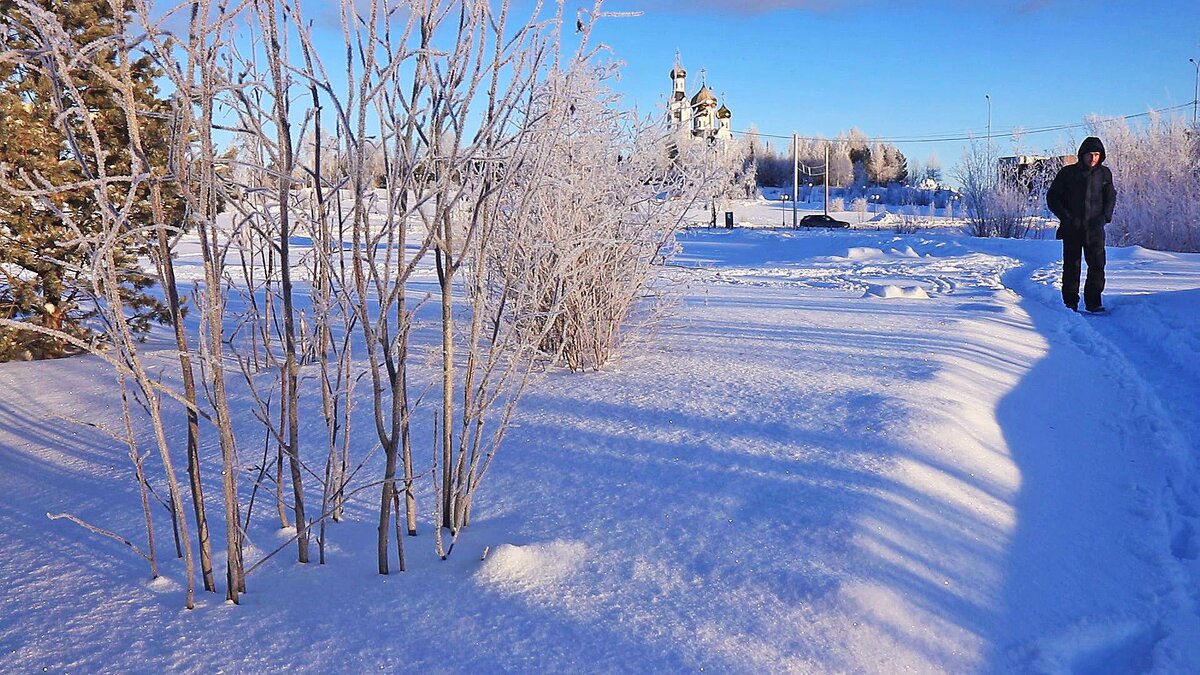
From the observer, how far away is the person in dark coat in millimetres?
7066

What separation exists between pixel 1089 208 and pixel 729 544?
6.40 m

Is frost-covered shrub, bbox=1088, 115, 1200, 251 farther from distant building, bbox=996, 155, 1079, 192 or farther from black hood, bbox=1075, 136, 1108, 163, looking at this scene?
black hood, bbox=1075, 136, 1108, 163

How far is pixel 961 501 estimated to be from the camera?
2.70 meters

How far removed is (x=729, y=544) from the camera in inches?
91.9

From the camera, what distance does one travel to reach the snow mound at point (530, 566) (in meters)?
2.10

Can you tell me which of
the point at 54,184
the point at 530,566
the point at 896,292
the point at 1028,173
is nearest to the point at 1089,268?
the point at 896,292

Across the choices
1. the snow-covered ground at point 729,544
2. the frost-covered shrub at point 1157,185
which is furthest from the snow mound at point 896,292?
the frost-covered shrub at point 1157,185

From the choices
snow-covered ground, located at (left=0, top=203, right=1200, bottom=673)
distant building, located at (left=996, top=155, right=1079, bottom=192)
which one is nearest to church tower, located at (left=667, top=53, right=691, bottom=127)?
snow-covered ground, located at (left=0, top=203, right=1200, bottom=673)

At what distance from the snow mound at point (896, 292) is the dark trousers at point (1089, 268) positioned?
130cm

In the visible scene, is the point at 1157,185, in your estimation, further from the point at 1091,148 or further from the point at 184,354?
the point at 184,354

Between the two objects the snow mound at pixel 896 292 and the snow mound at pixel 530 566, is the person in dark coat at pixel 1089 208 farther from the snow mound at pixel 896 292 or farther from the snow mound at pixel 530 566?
the snow mound at pixel 530 566

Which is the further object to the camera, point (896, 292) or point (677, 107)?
point (896, 292)

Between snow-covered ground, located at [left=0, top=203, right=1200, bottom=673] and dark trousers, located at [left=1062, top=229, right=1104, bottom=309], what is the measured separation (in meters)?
2.59

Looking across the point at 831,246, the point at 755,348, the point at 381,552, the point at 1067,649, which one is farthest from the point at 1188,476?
the point at 831,246
